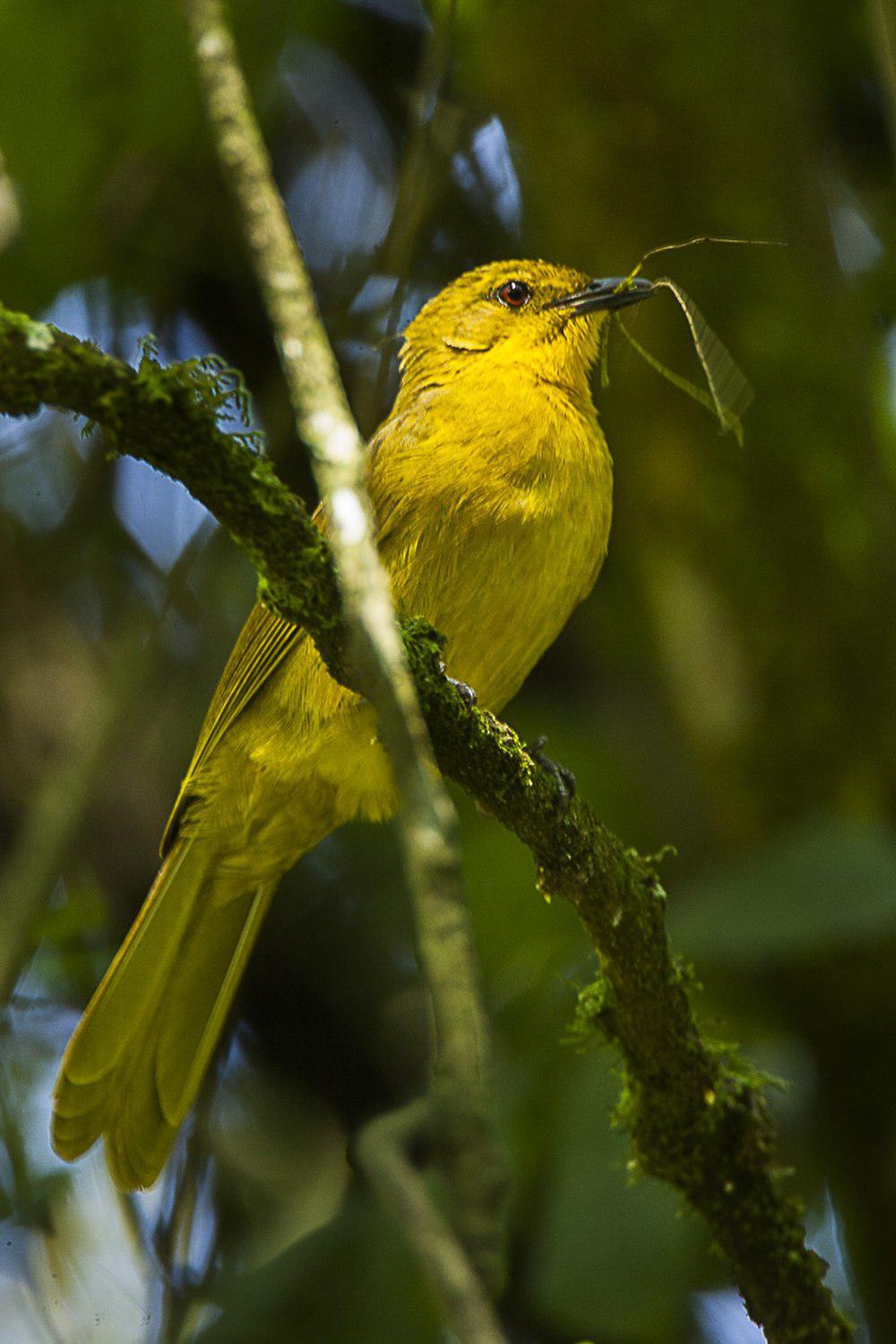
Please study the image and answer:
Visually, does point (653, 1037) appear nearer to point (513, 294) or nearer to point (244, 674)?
point (244, 674)

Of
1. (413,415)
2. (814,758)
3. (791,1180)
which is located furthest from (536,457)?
(791,1180)

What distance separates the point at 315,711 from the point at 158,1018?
0.82 m

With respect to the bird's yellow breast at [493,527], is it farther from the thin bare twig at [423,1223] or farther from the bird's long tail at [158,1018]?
the thin bare twig at [423,1223]

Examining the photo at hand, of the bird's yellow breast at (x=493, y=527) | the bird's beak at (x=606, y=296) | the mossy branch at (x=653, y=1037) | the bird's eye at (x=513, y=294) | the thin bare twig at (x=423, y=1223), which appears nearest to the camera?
the thin bare twig at (x=423, y=1223)

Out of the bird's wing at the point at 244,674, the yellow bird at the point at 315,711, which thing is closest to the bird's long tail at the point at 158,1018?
the yellow bird at the point at 315,711

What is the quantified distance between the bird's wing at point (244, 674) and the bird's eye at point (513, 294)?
1121mm

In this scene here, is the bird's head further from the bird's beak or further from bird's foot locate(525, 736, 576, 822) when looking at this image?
bird's foot locate(525, 736, 576, 822)

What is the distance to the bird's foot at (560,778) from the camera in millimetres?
2533

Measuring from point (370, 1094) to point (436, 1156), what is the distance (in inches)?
91.7

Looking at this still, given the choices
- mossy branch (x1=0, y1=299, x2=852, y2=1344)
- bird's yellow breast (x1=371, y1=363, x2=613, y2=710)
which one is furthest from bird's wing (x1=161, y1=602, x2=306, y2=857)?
mossy branch (x1=0, y1=299, x2=852, y2=1344)

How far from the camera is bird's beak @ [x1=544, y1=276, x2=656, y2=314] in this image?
3.60 meters

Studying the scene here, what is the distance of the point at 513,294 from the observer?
3816 millimetres

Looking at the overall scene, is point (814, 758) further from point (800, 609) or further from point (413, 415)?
point (413, 415)

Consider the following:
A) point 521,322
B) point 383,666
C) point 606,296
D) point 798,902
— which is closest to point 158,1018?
point 798,902
